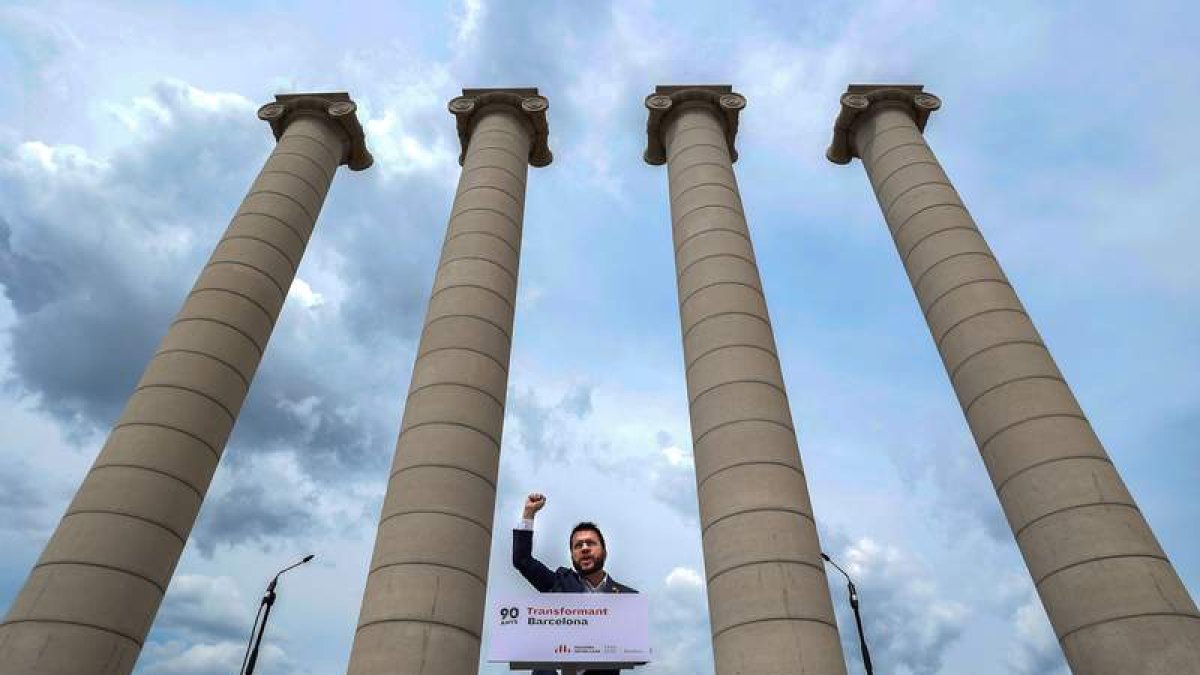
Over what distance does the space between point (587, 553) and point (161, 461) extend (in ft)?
58.4

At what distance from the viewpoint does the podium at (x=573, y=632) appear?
12.5 meters

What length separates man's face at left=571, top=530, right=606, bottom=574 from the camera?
14.7 metres

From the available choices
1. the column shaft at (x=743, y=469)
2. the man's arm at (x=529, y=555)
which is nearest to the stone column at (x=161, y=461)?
the man's arm at (x=529, y=555)

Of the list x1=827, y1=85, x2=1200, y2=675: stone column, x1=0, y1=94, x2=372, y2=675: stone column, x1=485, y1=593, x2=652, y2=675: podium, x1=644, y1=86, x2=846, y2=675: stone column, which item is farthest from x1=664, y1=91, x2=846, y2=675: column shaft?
x1=0, y1=94, x2=372, y2=675: stone column

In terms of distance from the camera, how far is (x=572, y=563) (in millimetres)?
15117

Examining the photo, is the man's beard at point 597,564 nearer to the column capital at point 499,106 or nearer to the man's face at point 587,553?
the man's face at point 587,553

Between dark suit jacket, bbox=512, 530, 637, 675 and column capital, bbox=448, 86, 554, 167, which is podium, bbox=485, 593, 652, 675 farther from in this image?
column capital, bbox=448, 86, 554, 167

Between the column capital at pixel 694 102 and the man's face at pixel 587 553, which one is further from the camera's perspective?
the column capital at pixel 694 102

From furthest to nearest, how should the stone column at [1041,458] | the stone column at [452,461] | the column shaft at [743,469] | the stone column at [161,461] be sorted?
the stone column at [161,461], the stone column at [1041,458], the stone column at [452,461], the column shaft at [743,469]

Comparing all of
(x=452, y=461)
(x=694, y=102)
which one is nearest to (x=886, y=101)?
(x=694, y=102)

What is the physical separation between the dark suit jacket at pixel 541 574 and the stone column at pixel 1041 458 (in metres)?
15.1

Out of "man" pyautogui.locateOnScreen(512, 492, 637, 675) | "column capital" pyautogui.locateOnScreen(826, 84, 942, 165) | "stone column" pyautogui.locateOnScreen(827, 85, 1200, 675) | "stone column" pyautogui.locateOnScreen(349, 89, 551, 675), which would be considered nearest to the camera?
"man" pyautogui.locateOnScreen(512, 492, 637, 675)

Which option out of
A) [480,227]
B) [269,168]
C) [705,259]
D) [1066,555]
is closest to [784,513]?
[1066,555]

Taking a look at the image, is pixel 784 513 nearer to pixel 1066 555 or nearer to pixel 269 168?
pixel 1066 555
